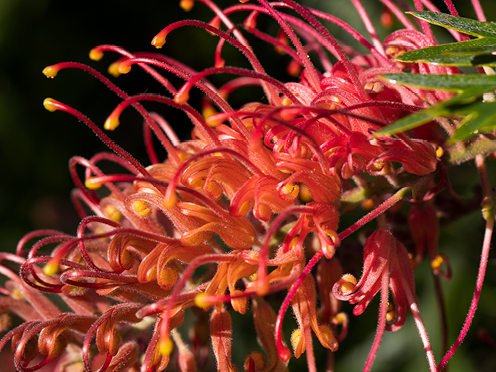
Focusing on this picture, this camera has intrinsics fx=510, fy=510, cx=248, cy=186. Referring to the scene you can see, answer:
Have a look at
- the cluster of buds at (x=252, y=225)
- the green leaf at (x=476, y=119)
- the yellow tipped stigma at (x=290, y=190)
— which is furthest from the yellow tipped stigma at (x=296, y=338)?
the green leaf at (x=476, y=119)

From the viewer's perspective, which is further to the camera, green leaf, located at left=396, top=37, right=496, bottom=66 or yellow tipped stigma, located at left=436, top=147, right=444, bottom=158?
yellow tipped stigma, located at left=436, top=147, right=444, bottom=158

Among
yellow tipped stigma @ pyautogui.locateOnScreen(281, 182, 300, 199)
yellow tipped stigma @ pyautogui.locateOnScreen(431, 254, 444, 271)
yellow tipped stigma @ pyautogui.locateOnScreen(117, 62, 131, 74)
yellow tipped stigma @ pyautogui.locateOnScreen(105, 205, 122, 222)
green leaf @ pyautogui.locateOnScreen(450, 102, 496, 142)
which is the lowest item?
yellow tipped stigma @ pyautogui.locateOnScreen(431, 254, 444, 271)

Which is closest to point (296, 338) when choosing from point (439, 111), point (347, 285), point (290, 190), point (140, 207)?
point (347, 285)

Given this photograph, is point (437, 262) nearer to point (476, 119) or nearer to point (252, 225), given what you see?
point (252, 225)

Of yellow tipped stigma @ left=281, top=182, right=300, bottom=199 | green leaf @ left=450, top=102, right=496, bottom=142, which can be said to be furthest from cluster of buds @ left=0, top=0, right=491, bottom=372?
green leaf @ left=450, top=102, right=496, bottom=142

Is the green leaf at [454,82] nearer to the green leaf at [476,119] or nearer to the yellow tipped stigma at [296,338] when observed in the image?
the green leaf at [476,119]

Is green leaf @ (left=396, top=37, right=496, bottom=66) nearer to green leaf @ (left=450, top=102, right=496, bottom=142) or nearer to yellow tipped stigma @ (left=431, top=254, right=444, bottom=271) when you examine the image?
green leaf @ (left=450, top=102, right=496, bottom=142)
